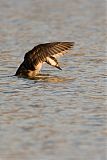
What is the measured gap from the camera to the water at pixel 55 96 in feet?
28.9

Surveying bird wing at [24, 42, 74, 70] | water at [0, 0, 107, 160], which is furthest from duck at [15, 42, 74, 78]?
water at [0, 0, 107, 160]

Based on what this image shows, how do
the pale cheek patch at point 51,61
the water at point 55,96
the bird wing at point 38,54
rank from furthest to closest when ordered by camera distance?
the pale cheek patch at point 51,61 < the bird wing at point 38,54 < the water at point 55,96

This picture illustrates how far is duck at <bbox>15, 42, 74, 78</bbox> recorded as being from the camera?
14.1m

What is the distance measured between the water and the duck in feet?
0.96

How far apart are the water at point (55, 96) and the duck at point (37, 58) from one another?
0.29 metres

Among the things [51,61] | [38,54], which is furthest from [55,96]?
[51,61]

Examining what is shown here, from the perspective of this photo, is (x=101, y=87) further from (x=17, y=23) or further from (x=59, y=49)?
(x=17, y=23)

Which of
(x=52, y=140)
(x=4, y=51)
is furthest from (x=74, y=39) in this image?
(x=52, y=140)

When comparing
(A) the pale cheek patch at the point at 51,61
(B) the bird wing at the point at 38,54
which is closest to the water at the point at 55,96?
(A) the pale cheek patch at the point at 51,61

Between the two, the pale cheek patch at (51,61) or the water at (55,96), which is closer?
the water at (55,96)

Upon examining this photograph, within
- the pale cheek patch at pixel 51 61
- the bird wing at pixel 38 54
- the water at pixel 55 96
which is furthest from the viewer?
the pale cheek patch at pixel 51 61

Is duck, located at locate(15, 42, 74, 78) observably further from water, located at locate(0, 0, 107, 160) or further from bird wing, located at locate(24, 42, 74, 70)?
water, located at locate(0, 0, 107, 160)

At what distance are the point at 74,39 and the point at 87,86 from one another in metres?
6.09

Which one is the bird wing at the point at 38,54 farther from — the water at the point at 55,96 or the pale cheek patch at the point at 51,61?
the water at the point at 55,96
